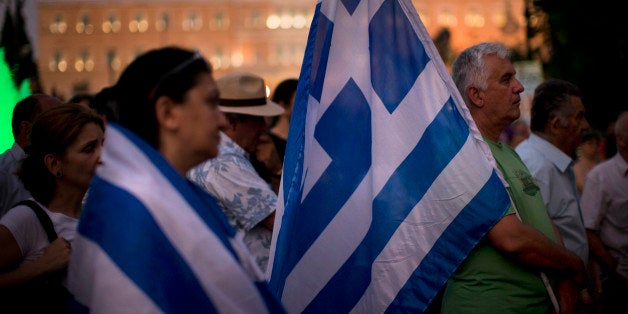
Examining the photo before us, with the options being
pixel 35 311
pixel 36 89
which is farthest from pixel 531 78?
pixel 35 311

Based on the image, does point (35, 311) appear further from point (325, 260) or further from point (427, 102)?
point (427, 102)

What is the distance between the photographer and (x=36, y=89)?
5.35m

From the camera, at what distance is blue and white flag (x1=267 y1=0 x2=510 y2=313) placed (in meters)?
3.39

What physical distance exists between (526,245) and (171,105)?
1.67 meters

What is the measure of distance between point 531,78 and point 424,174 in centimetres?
1083

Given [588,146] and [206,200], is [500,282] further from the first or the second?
[588,146]

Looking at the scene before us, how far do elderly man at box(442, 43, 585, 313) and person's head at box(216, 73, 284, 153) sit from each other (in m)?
1.12

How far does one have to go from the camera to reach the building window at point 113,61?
8819cm

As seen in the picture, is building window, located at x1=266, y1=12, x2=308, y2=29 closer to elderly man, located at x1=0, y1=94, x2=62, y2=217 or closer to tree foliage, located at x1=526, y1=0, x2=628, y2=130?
tree foliage, located at x1=526, y1=0, x2=628, y2=130

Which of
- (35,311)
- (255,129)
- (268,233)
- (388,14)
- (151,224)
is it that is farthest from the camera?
(255,129)

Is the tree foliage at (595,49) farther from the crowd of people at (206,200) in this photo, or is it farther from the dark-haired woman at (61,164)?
the dark-haired woman at (61,164)

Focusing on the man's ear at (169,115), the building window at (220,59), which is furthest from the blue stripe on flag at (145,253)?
the building window at (220,59)

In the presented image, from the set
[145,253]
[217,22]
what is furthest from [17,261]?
[217,22]

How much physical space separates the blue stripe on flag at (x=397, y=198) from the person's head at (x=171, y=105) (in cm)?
129
